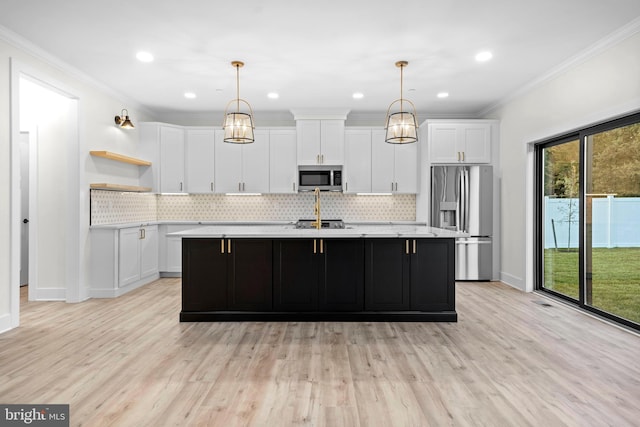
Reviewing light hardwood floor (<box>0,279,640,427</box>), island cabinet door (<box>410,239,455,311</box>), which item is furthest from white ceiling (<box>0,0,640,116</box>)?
light hardwood floor (<box>0,279,640,427</box>)

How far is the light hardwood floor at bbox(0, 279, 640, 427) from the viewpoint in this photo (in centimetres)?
223

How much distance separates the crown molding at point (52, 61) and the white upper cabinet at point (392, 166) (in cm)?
394

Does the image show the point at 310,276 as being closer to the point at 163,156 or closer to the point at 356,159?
the point at 356,159

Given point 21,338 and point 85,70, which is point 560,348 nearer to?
point 21,338

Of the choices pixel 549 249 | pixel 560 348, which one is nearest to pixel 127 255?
pixel 560 348

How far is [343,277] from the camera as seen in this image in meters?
4.00

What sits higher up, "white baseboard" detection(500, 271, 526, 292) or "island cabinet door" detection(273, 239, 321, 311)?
"island cabinet door" detection(273, 239, 321, 311)

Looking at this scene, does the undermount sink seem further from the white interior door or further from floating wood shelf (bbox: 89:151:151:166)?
the white interior door

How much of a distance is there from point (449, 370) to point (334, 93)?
4.04 metres

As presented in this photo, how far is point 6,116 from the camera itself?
146 inches

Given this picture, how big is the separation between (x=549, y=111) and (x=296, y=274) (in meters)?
3.66

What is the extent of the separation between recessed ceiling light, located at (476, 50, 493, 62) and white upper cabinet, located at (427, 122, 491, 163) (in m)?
1.90

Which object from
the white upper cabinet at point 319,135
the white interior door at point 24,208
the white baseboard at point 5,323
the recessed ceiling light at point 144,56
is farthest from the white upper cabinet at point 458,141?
the white interior door at point 24,208

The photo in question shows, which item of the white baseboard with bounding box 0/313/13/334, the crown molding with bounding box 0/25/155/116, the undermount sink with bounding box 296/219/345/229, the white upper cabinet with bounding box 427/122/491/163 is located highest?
the crown molding with bounding box 0/25/155/116
